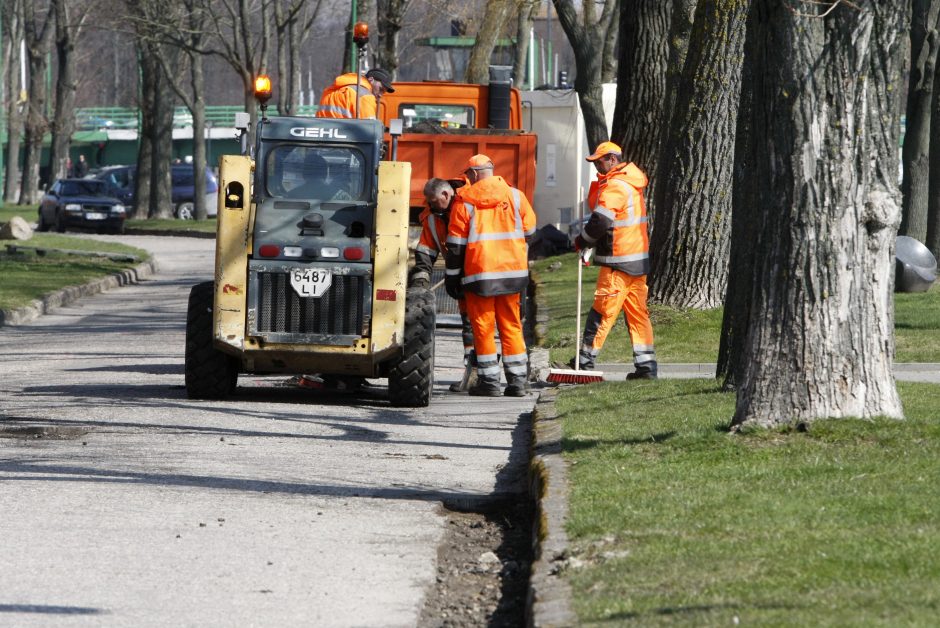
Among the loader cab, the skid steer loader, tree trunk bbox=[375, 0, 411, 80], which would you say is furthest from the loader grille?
tree trunk bbox=[375, 0, 411, 80]

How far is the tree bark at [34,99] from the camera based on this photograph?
198ft

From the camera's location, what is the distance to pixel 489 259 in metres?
12.1

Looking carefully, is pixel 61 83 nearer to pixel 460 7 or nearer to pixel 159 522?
pixel 460 7

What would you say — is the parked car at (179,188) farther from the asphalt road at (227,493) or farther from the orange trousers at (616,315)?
the orange trousers at (616,315)

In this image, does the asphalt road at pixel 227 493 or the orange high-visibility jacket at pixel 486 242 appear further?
the orange high-visibility jacket at pixel 486 242

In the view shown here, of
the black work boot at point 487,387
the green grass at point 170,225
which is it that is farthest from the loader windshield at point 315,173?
the green grass at point 170,225

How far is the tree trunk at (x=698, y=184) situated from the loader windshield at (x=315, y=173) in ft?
17.1

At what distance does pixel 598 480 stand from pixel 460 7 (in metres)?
38.8

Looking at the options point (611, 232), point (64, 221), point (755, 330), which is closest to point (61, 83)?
point (64, 221)

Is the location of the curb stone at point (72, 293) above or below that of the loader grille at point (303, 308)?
below

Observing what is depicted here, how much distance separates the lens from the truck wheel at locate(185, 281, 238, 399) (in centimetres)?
1189

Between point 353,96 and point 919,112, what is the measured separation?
12361 millimetres

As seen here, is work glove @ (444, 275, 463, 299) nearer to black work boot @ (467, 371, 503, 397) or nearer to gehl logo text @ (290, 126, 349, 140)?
black work boot @ (467, 371, 503, 397)

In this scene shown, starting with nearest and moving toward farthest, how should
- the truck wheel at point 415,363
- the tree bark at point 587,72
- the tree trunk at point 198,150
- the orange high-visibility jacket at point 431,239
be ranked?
the truck wheel at point 415,363
the orange high-visibility jacket at point 431,239
the tree bark at point 587,72
the tree trunk at point 198,150
